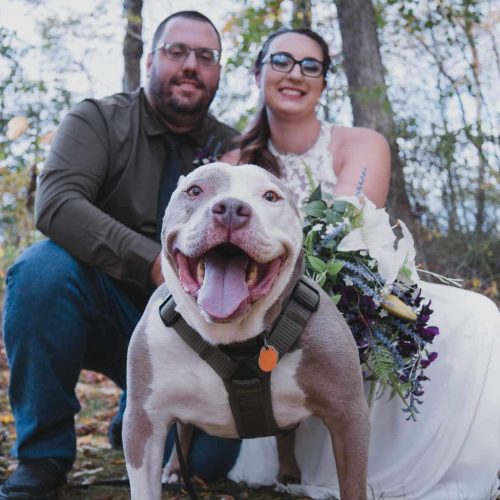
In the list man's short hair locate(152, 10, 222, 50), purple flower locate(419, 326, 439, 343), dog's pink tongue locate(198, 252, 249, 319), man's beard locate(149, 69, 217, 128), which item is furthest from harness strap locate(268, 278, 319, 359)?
man's short hair locate(152, 10, 222, 50)

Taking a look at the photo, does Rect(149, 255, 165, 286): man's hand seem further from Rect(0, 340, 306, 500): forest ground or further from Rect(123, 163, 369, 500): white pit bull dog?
Rect(0, 340, 306, 500): forest ground

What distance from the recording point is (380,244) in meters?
2.63

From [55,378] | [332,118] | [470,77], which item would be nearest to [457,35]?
[470,77]

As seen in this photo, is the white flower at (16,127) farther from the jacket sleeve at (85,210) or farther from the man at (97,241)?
the jacket sleeve at (85,210)

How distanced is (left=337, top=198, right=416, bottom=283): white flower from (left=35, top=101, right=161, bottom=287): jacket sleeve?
2.83 ft

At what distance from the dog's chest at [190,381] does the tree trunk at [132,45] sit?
6.31m

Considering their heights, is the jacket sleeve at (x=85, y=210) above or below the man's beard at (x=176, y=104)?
below

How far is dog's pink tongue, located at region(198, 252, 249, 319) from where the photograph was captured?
6.08 ft

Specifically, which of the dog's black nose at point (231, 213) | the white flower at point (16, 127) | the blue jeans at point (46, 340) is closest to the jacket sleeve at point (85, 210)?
the blue jeans at point (46, 340)

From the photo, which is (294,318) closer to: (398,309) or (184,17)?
(398,309)

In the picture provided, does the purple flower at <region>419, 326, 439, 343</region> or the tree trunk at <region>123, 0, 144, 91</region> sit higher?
the tree trunk at <region>123, 0, 144, 91</region>

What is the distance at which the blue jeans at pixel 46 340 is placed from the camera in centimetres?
295

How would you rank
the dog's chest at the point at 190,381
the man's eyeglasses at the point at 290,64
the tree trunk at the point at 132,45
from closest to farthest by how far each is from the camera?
the dog's chest at the point at 190,381, the man's eyeglasses at the point at 290,64, the tree trunk at the point at 132,45

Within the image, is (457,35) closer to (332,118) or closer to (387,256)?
(332,118)
